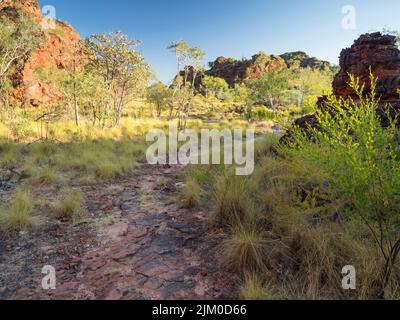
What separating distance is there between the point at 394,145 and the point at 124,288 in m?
2.77

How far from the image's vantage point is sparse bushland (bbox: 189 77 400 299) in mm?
2104

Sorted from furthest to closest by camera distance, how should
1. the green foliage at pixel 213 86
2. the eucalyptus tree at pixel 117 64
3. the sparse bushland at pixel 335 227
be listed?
1. the green foliage at pixel 213 86
2. the eucalyptus tree at pixel 117 64
3. the sparse bushland at pixel 335 227

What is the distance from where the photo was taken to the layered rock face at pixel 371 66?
5.26m

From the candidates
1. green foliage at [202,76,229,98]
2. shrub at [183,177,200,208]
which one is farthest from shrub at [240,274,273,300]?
green foliage at [202,76,229,98]

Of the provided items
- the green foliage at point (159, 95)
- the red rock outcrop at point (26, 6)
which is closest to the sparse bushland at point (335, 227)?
the green foliage at point (159, 95)

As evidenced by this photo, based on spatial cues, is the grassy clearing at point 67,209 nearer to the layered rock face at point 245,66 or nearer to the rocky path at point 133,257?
the rocky path at point 133,257

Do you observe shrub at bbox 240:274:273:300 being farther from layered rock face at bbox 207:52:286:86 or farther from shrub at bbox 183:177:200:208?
layered rock face at bbox 207:52:286:86

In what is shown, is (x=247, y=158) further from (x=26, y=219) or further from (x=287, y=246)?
(x=26, y=219)

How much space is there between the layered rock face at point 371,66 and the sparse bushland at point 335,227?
9.69ft

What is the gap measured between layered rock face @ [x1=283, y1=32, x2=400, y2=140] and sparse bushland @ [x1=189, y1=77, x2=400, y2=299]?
295 centimetres

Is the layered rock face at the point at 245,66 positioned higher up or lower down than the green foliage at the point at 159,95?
higher up

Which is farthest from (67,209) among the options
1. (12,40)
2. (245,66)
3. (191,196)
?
(245,66)

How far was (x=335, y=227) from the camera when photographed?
3072 millimetres

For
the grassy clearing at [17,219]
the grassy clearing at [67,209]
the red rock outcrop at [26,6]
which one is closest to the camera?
the grassy clearing at [17,219]
